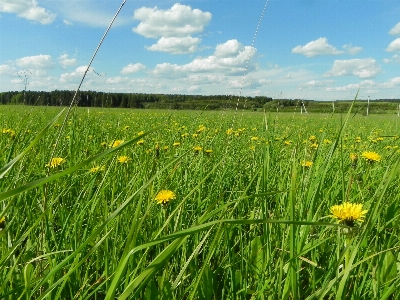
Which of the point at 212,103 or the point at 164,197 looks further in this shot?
the point at 212,103

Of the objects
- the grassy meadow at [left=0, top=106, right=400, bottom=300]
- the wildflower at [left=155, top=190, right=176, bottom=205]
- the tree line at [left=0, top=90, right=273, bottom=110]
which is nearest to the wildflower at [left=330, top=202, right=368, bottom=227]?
the grassy meadow at [left=0, top=106, right=400, bottom=300]

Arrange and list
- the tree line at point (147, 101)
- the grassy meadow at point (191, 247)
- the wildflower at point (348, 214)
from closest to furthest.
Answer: the grassy meadow at point (191, 247), the wildflower at point (348, 214), the tree line at point (147, 101)

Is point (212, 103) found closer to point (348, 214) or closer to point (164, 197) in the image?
point (164, 197)

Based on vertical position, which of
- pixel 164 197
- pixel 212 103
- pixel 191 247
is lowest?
pixel 191 247

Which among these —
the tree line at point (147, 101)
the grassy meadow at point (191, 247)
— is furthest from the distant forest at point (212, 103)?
the grassy meadow at point (191, 247)

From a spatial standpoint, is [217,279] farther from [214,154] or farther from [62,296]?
[214,154]

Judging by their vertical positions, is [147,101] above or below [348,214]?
above

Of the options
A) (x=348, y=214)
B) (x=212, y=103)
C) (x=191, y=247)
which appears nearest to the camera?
(x=348, y=214)

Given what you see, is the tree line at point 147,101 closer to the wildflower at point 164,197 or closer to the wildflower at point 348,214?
the wildflower at point 164,197

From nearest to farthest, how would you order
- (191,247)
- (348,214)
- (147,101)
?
(348,214) → (191,247) → (147,101)

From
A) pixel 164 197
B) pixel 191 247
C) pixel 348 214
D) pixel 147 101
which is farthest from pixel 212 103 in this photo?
pixel 348 214

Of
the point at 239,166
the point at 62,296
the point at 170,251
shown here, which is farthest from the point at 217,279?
the point at 239,166

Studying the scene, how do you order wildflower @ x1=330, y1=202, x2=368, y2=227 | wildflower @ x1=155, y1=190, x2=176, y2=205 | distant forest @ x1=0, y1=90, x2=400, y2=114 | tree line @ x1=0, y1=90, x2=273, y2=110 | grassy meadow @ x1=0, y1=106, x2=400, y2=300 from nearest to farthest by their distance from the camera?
1. grassy meadow @ x1=0, y1=106, x2=400, y2=300
2. wildflower @ x1=330, y1=202, x2=368, y2=227
3. wildflower @ x1=155, y1=190, x2=176, y2=205
4. distant forest @ x1=0, y1=90, x2=400, y2=114
5. tree line @ x1=0, y1=90, x2=273, y2=110

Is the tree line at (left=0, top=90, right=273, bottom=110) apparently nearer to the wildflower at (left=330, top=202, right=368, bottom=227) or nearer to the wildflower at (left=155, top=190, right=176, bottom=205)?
the wildflower at (left=155, top=190, right=176, bottom=205)
